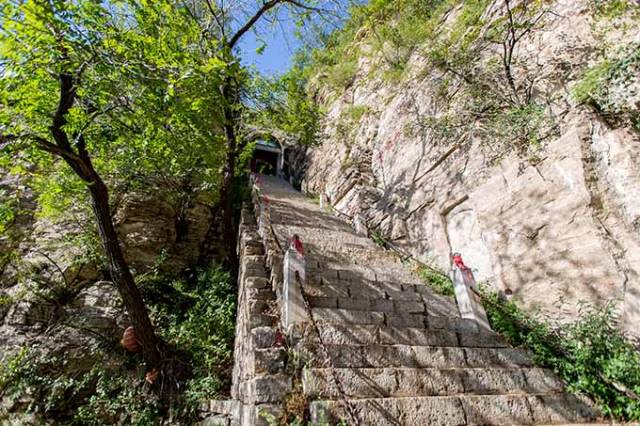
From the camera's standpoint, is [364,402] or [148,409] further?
[148,409]

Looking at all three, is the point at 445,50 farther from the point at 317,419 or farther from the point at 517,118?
the point at 317,419

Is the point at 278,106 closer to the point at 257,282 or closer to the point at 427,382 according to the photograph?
the point at 257,282

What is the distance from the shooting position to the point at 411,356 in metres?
3.63

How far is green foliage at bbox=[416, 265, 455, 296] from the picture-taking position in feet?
19.1

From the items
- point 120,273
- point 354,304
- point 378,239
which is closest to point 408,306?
point 354,304

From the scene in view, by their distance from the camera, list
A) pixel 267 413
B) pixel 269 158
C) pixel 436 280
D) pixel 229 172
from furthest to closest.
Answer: pixel 269 158 → pixel 229 172 → pixel 436 280 → pixel 267 413

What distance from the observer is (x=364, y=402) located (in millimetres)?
2846

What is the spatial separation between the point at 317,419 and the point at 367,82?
13.0 metres

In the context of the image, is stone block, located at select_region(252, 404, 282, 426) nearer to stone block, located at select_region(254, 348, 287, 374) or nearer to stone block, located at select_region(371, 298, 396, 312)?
stone block, located at select_region(254, 348, 287, 374)

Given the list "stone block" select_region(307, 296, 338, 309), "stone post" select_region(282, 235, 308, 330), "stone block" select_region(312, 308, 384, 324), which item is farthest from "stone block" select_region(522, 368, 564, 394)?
"stone post" select_region(282, 235, 308, 330)

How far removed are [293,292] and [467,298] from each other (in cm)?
293

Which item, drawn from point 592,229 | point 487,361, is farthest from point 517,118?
point 487,361

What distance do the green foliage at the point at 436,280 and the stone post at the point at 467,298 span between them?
2.52 ft

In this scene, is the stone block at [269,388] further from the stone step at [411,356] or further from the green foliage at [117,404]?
the green foliage at [117,404]
